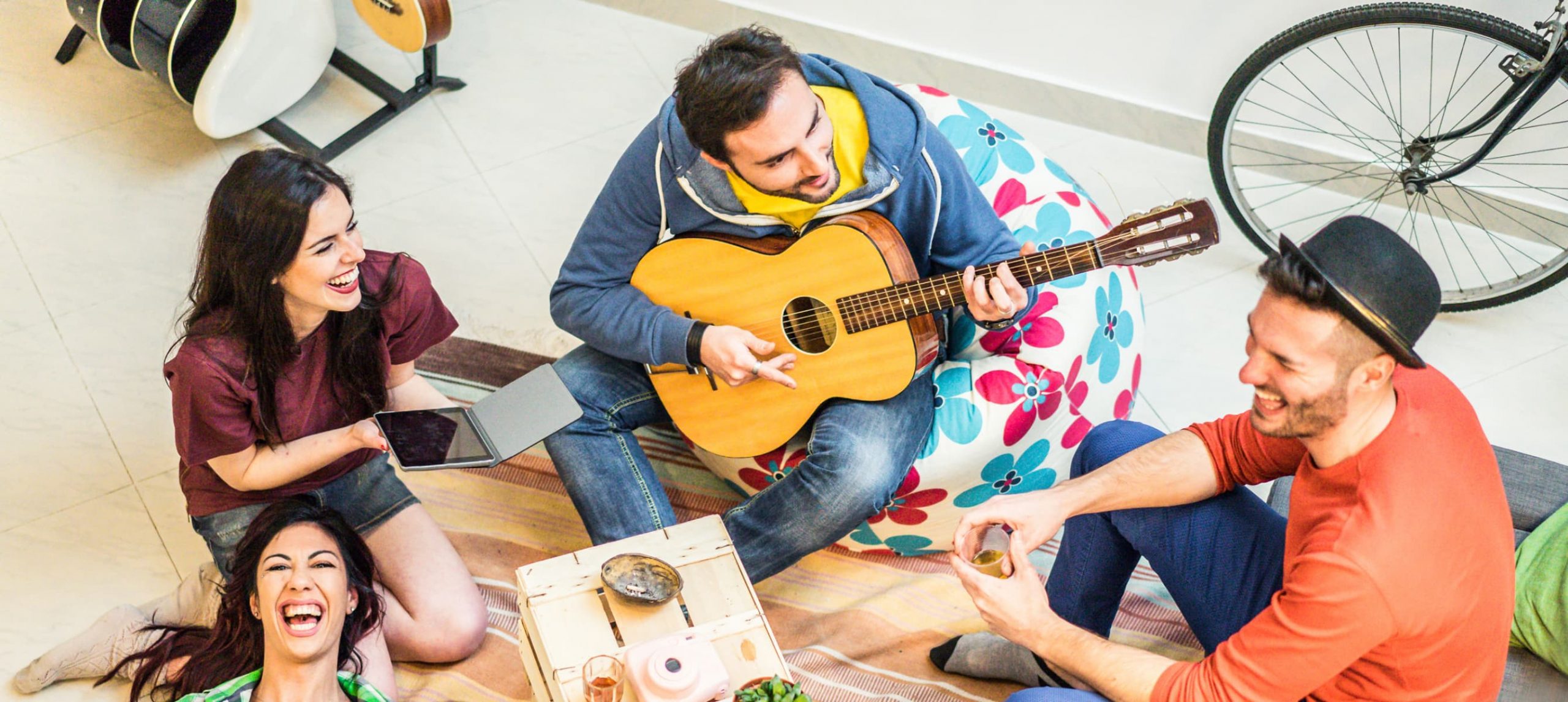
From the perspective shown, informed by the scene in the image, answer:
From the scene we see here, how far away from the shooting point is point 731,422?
7.70ft

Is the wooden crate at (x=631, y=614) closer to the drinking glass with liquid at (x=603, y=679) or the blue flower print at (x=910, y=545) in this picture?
Answer: the drinking glass with liquid at (x=603, y=679)

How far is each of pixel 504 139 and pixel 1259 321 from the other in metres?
2.31

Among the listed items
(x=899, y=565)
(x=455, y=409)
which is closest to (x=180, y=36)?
(x=455, y=409)

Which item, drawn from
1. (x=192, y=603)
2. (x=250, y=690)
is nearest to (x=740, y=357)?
(x=250, y=690)

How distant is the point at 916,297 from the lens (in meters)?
2.15

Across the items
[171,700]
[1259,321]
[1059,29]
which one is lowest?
[171,700]

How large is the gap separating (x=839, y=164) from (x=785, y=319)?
0.29 meters

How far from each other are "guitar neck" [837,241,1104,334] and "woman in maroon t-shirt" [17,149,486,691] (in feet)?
2.54

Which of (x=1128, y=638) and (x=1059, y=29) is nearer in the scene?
(x=1128, y=638)

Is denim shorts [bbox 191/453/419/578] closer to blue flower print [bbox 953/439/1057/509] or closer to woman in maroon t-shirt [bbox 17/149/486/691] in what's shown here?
woman in maroon t-shirt [bbox 17/149/486/691]

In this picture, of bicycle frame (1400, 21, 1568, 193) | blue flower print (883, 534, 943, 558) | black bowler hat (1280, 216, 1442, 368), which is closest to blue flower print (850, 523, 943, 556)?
blue flower print (883, 534, 943, 558)

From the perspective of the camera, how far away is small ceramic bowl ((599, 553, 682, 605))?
6.31 ft

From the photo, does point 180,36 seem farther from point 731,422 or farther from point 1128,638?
point 1128,638

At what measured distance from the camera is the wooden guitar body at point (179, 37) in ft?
9.87
